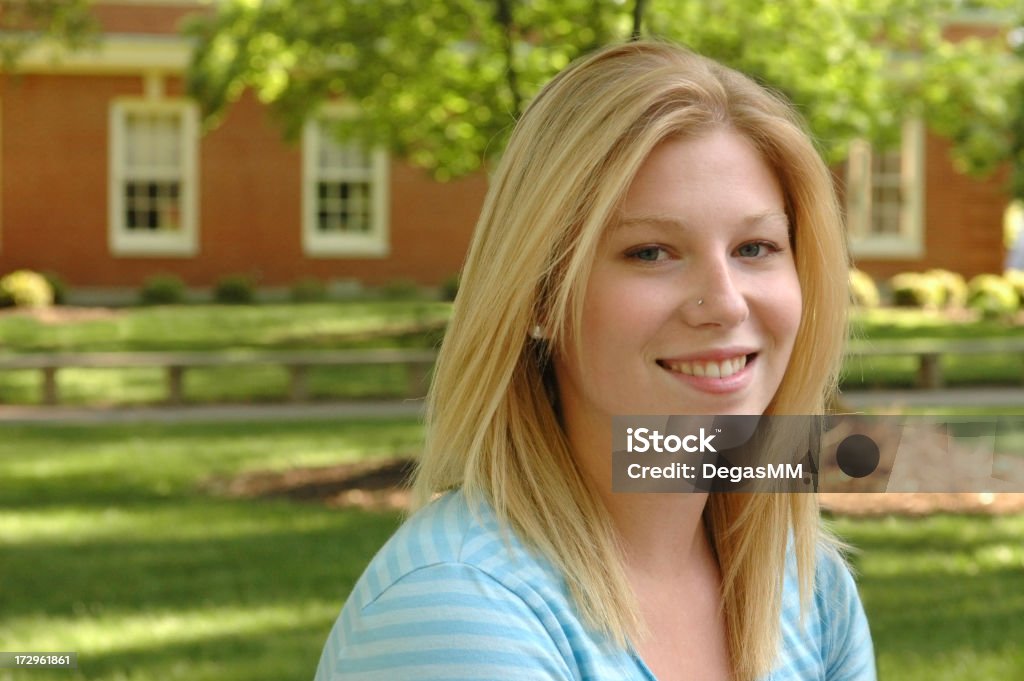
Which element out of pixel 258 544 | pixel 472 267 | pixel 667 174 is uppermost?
pixel 667 174

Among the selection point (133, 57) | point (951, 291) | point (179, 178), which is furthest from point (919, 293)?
point (133, 57)

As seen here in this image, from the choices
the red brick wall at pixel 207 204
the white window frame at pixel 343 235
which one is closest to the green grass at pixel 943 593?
the red brick wall at pixel 207 204

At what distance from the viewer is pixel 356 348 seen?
17828 mm

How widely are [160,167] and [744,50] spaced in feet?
57.3

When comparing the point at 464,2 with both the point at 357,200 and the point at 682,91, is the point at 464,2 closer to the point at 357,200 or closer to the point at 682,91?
the point at 682,91

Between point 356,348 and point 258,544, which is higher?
point 258,544

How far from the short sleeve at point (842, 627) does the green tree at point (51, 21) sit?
42.2 feet

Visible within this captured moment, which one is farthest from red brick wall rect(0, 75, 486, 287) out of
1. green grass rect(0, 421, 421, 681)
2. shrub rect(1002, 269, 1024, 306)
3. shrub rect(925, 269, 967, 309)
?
green grass rect(0, 421, 421, 681)

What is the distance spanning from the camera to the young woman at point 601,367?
1.66m

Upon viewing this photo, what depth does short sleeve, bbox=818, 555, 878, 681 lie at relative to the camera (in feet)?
6.88

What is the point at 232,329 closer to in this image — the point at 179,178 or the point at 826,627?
the point at 179,178

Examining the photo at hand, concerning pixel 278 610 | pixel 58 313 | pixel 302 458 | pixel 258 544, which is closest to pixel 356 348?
pixel 58 313

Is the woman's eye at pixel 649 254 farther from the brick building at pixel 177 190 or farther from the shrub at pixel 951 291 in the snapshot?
the shrub at pixel 951 291

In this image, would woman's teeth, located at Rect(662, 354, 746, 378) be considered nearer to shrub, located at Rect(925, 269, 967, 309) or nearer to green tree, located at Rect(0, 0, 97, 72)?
green tree, located at Rect(0, 0, 97, 72)
